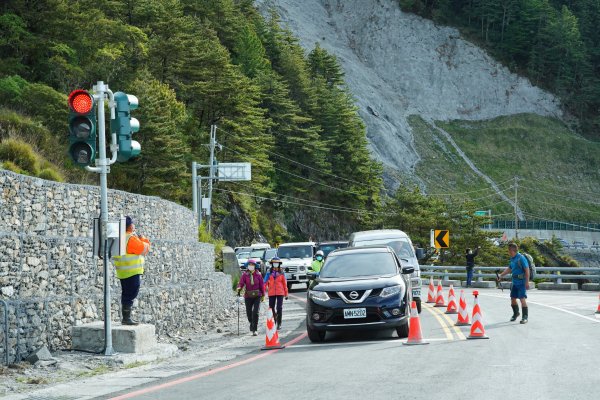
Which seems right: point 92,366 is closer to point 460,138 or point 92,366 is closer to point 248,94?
point 248,94

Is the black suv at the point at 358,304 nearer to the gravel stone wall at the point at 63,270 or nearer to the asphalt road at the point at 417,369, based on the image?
the asphalt road at the point at 417,369

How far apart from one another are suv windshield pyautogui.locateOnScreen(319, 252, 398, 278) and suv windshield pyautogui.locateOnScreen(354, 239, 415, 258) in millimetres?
5868

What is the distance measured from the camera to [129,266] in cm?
1526

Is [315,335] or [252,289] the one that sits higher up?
[252,289]

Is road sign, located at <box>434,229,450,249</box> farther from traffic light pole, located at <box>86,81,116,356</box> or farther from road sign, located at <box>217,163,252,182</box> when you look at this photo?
traffic light pole, located at <box>86,81,116,356</box>

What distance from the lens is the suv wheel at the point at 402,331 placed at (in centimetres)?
1619

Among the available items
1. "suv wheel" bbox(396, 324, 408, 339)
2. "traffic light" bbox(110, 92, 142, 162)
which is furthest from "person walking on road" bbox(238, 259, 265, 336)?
"traffic light" bbox(110, 92, 142, 162)

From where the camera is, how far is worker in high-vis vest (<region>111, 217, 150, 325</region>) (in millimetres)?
15125

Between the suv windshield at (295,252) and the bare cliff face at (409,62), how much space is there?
260 ft

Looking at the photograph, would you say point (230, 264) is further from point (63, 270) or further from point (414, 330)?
point (414, 330)

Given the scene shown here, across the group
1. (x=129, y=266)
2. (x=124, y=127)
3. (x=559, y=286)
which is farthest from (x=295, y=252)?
(x=124, y=127)

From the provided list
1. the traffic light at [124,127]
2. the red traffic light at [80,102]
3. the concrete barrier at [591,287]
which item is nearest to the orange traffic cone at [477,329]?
the traffic light at [124,127]

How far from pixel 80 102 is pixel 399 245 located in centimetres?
1261

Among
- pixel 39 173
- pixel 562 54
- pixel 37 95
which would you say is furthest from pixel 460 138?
pixel 39 173
